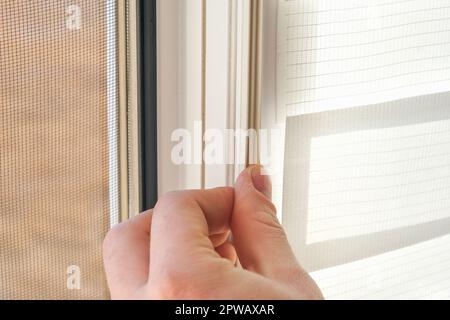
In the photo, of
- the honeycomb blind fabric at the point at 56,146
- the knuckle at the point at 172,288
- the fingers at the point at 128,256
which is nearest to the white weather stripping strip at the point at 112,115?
the honeycomb blind fabric at the point at 56,146

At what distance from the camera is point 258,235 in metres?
0.74

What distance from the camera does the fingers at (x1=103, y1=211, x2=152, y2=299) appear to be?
70cm

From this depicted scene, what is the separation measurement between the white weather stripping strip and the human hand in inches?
5.6

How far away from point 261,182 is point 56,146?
24 cm

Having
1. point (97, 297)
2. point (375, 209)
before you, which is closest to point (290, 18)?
point (375, 209)

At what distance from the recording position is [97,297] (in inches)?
36.1

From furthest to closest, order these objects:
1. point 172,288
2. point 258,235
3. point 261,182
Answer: point 261,182 → point 258,235 → point 172,288

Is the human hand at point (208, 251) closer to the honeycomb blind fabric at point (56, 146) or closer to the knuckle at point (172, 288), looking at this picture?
the knuckle at point (172, 288)

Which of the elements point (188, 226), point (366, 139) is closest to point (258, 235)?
point (188, 226)

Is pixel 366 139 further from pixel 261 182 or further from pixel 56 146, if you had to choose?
pixel 56 146

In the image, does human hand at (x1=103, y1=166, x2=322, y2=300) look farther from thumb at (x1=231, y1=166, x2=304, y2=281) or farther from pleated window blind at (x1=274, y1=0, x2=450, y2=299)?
pleated window blind at (x1=274, y1=0, x2=450, y2=299)

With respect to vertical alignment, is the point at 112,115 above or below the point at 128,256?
above
